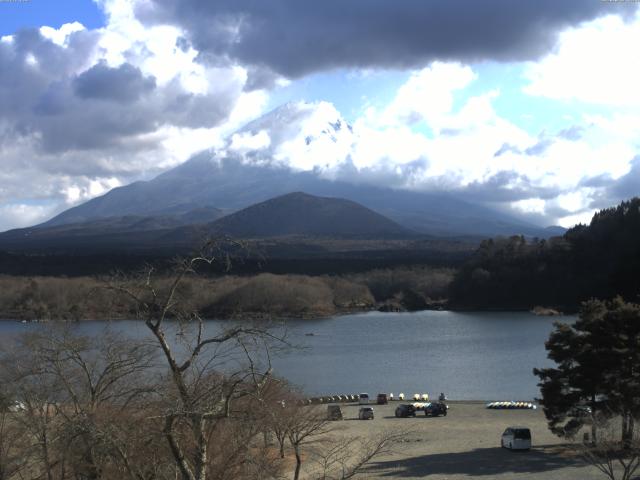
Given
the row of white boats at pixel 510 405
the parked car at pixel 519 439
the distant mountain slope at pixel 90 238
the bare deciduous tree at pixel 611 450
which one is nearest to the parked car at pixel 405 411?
the row of white boats at pixel 510 405

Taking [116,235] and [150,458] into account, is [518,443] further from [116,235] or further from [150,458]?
[116,235]

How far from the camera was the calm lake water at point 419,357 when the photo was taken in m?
32.2

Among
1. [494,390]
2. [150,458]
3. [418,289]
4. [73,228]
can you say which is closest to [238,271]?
[418,289]

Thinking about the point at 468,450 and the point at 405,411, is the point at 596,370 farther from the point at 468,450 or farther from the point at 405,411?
the point at 405,411

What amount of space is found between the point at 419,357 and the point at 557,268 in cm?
4147

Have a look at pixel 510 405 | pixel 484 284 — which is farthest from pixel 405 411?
pixel 484 284

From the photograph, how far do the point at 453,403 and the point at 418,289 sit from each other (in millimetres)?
63606

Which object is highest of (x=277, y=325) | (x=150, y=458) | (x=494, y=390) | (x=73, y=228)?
(x=73, y=228)

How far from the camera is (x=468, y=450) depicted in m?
18.8

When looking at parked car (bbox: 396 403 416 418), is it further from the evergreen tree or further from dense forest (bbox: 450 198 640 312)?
dense forest (bbox: 450 198 640 312)

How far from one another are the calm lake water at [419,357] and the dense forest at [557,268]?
43.9ft

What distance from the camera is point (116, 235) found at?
564ft

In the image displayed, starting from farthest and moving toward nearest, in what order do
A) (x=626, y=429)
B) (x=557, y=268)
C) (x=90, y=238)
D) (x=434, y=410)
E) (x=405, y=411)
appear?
(x=90, y=238), (x=557, y=268), (x=405, y=411), (x=434, y=410), (x=626, y=429)

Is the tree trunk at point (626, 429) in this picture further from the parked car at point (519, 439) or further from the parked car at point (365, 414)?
the parked car at point (365, 414)
